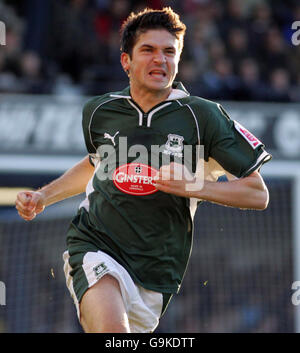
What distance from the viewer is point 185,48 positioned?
1148 centimetres

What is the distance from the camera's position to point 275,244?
1081cm

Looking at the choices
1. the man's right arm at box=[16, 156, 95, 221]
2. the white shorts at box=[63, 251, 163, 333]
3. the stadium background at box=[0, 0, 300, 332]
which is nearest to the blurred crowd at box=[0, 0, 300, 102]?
the stadium background at box=[0, 0, 300, 332]

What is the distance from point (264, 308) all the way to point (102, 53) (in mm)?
4153

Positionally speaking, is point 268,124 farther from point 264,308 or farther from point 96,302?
point 96,302

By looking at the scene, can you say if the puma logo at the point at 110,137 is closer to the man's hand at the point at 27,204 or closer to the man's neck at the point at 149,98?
the man's neck at the point at 149,98

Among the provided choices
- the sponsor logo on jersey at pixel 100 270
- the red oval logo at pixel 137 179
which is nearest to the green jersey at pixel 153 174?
the red oval logo at pixel 137 179

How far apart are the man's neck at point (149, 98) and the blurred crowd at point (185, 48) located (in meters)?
5.85

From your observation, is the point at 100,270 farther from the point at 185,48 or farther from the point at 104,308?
the point at 185,48

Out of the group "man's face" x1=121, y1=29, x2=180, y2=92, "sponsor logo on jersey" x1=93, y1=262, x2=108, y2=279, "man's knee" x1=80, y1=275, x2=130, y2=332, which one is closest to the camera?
"man's knee" x1=80, y1=275, x2=130, y2=332

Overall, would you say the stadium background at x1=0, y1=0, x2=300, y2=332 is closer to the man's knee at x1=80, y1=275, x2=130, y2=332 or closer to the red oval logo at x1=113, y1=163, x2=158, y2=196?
the red oval logo at x1=113, y1=163, x2=158, y2=196

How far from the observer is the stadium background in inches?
391

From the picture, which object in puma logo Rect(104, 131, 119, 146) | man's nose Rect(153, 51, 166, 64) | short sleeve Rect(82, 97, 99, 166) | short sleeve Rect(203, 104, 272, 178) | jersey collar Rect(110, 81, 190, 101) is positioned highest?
man's nose Rect(153, 51, 166, 64)

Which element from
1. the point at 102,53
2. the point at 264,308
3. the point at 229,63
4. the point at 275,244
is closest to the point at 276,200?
the point at 275,244
